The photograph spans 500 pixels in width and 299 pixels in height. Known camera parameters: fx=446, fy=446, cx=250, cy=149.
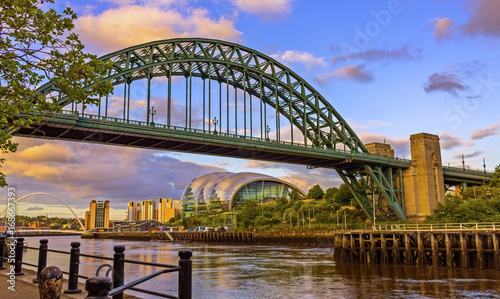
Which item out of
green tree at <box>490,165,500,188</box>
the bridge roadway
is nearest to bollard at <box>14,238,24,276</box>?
the bridge roadway

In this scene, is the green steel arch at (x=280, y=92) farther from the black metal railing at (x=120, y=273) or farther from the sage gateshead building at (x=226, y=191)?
the sage gateshead building at (x=226, y=191)

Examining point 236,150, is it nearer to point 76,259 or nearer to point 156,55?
point 156,55

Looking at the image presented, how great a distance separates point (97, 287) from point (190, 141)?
47.8 meters

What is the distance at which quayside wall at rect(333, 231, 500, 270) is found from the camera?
115 feet

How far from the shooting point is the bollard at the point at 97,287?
4.00 meters

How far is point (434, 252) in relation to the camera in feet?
124

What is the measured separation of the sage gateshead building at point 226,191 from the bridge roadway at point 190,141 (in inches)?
3724

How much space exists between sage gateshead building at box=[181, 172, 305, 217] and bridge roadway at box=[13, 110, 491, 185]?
9458cm

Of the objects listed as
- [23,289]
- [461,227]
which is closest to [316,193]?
[461,227]

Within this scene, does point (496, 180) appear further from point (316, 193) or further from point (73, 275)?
point (73, 275)

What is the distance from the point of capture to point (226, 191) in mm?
162000

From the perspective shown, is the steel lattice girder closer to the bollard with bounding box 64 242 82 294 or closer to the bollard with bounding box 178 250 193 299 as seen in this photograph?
the bollard with bounding box 64 242 82 294

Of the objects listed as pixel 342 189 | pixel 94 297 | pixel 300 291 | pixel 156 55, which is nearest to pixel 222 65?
pixel 156 55

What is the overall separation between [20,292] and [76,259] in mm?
1299
